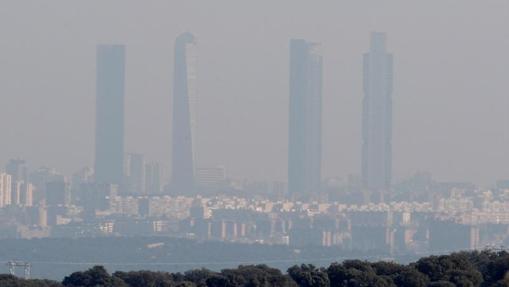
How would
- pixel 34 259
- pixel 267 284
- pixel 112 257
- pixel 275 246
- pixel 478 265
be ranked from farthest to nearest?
pixel 275 246, pixel 112 257, pixel 34 259, pixel 478 265, pixel 267 284

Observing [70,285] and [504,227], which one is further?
[504,227]

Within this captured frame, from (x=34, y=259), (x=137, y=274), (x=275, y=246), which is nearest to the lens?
(x=137, y=274)

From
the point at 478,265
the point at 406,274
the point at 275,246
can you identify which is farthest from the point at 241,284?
the point at 275,246

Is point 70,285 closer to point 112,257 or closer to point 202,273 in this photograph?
point 202,273

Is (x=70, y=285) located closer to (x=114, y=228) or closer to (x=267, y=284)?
(x=267, y=284)

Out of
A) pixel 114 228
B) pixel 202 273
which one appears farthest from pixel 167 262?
pixel 202 273

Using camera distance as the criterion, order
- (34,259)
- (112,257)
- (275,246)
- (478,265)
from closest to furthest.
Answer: (478,265) < (34,259) < (112,257) < (275,246)
